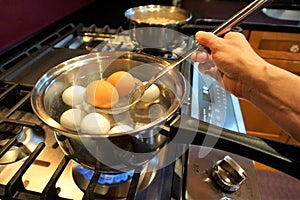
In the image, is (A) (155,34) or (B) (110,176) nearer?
(B) (110,176)

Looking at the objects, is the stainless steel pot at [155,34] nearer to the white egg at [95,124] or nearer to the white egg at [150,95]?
the white egg at [150,95]

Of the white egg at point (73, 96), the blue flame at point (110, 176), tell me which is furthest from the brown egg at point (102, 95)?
the blue flame at point (110, 176)

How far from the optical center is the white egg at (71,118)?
1.41ft

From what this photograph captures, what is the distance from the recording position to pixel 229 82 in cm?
62

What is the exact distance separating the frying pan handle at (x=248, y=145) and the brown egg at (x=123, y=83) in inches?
5.4

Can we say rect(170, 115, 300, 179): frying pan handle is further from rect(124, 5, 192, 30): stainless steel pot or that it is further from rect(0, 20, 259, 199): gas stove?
rect(124, 5, 192, 30): stainless steel pot

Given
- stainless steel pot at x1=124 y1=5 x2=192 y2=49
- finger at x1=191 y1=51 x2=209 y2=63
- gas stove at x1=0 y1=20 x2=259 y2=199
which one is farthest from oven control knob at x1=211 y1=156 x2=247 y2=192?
stainless steel pot at x1=124 y1=5 x2=192 y2=49

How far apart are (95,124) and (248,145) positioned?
9.7 inches

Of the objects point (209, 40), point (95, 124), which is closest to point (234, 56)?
point (209, 40)

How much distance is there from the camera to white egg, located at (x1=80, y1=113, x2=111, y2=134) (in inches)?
16.4

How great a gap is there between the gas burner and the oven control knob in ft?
0.37

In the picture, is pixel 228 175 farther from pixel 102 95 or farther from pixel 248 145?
pixel 102 95

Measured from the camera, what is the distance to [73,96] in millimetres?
497

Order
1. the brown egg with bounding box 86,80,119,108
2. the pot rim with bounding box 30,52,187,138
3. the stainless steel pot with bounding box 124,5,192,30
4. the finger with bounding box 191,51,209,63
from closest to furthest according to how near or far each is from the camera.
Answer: the pot rim with bounding box 30,52,187,138
the brown egg with bounding box 86,80,119,108
the finger with bounding box 191,51,209,63
the stainless steel pot with bounding box 124,5,192,30
